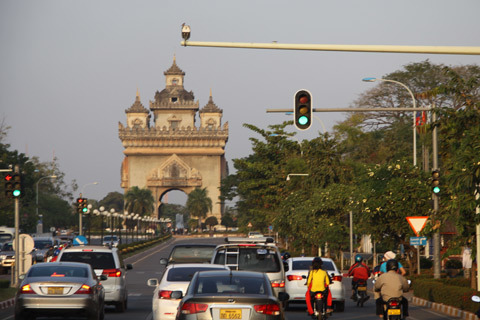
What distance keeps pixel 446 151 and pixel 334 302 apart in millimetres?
5729

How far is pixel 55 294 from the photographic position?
60.5 feet

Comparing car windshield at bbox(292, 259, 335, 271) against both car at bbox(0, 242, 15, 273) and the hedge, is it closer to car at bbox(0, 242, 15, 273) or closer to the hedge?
the hedge

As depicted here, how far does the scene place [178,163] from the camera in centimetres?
14488

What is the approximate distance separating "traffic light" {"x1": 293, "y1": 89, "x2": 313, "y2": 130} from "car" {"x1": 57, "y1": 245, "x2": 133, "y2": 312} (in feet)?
20.1

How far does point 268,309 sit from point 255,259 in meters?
7.45

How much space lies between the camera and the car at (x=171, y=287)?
17750 millimetres

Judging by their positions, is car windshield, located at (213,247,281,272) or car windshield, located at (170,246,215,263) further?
car windshield, located at (170,246,215,263)

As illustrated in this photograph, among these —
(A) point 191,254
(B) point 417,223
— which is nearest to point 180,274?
(A) point 191,254

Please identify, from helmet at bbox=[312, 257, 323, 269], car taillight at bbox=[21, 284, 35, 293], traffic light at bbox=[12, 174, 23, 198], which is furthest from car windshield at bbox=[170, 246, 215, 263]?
helmet at bbox=[312, 257, 323, 269]

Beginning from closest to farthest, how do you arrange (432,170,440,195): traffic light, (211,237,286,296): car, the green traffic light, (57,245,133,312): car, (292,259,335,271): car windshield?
(211,237,286,296): car → the green traffic light → (57,245,133,312): car → (292,259,335,271): car windshield → (432,170,440,195): traffic light

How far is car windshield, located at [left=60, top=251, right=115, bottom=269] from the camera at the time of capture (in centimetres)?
2381

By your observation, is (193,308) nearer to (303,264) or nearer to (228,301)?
(228,301)

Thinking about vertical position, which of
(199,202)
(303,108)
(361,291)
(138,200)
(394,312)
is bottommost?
(361,291)

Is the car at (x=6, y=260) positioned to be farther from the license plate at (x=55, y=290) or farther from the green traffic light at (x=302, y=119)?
the license plate at (x=55, y=290)
